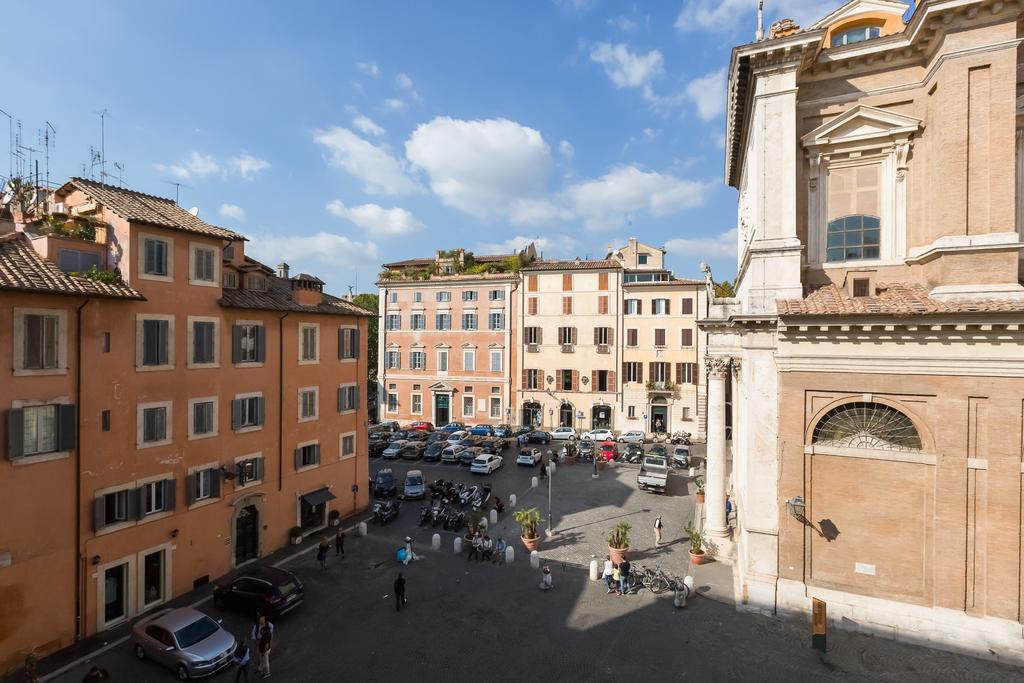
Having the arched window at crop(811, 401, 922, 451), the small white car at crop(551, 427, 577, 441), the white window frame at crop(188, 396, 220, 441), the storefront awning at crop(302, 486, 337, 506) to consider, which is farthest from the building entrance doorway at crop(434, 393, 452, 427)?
the arched window at crop(811, 401, 922, 451)

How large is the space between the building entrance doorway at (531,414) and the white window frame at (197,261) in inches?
1220

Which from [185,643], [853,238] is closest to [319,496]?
[185,643]

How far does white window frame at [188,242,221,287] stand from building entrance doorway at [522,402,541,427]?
3098 cm

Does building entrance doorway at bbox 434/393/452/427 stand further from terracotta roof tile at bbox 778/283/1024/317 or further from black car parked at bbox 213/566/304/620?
terracotta roof tile at bbox 778/283/1024/317

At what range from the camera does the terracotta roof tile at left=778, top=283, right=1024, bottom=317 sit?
40.0ft

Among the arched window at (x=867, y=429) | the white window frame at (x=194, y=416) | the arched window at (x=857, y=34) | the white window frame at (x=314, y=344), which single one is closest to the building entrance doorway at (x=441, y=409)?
the white window frame at (x=314, y=344)

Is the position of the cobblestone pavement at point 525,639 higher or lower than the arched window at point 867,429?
lower

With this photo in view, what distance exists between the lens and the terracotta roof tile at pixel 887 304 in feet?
40.0

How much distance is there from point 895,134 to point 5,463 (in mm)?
26655

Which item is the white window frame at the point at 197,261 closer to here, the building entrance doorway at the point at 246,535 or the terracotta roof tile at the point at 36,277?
the terracotta roof tile at the point at 36,277

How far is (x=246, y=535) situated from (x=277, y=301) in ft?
31.4

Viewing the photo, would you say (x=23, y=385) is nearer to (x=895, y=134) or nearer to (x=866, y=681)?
(x=866, y=681)

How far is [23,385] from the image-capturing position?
12883 millimetres

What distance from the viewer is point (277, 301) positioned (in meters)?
20.5
